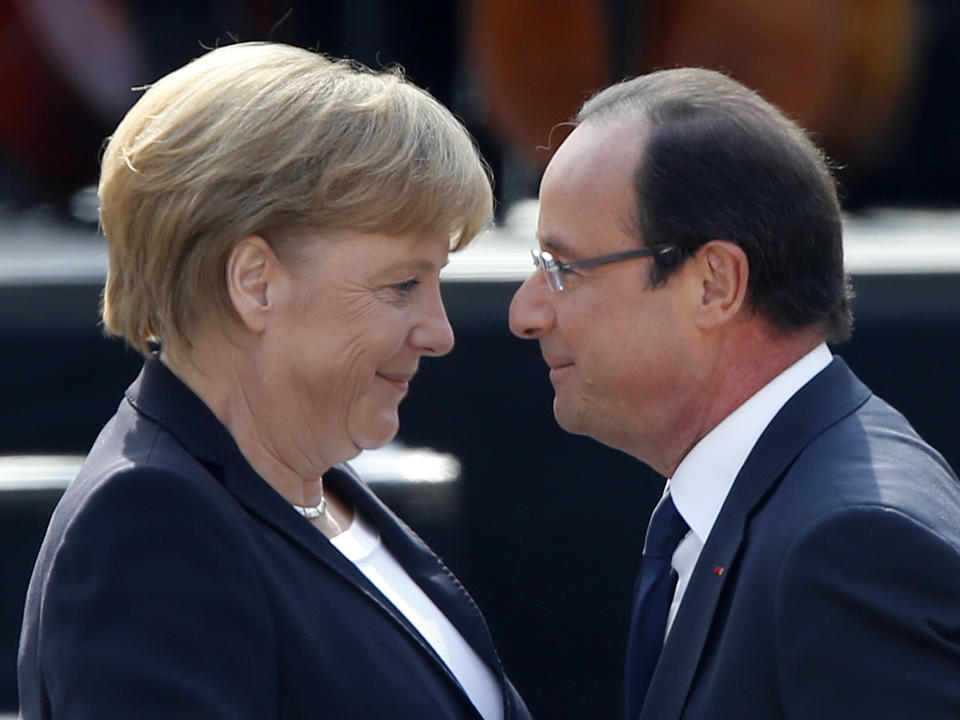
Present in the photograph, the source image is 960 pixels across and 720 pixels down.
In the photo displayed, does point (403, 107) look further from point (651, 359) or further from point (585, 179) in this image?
point (651, 359)

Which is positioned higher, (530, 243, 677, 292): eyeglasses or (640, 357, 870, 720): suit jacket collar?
(530, 243, 677, 292): eyeglasses

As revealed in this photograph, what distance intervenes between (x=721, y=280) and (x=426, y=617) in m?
0.57

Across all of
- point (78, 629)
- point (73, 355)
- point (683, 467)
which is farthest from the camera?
point (73, 355)

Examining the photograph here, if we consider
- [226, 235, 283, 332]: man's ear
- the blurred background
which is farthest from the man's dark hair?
the blurred background

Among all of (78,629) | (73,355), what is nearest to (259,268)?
(78,629)

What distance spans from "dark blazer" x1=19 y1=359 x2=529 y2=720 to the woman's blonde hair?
0.39 ft

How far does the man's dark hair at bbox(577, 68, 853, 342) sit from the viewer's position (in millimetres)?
1793

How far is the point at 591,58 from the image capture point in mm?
3045

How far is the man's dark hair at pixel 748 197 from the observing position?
179 cm

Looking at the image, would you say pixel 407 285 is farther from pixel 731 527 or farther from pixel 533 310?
pixel 731 527

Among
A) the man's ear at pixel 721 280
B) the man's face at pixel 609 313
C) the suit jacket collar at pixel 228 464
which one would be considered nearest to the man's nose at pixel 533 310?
the man's face at pixel 609 313

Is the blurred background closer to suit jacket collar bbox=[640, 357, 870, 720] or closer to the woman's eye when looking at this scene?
the woman's eye

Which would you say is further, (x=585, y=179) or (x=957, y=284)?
(x=957, y=284)

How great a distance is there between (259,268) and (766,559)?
65cm
